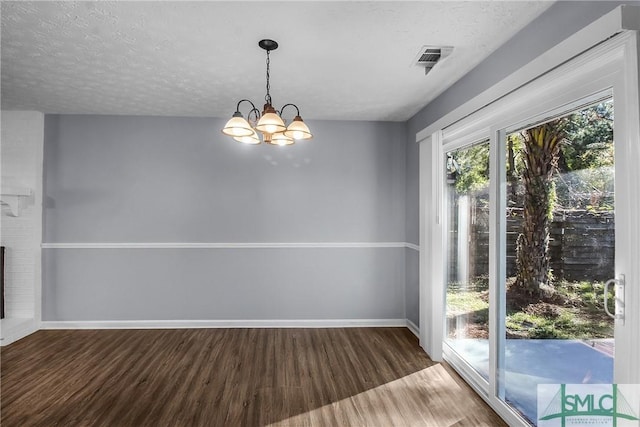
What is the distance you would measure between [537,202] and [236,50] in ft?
7.60

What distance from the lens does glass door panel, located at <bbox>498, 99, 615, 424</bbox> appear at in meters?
1.79

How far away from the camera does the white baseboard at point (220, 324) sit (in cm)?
435

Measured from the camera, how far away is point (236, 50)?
261cm

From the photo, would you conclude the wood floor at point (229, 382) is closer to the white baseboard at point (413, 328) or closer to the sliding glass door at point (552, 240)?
the white baseboard at point (413, 328)

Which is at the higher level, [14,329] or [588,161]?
[588,161]

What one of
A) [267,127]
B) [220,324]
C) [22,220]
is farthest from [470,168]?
[22,220]

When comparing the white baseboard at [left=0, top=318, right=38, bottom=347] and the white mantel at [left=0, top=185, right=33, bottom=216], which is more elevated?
the white mantel at [left=0, top=185, right=33, bottom=216]

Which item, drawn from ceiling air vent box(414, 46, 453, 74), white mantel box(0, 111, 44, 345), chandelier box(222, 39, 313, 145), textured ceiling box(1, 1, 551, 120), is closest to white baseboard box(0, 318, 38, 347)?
white mantel box(0, 111, 44, 345)

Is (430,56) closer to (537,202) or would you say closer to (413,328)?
(537,202)

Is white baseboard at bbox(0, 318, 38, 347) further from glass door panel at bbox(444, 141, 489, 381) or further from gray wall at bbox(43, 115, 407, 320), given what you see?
glass door panel at bbox(444, 141, 489, 381)

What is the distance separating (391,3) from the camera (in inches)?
79.4

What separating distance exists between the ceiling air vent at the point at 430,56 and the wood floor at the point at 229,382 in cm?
260

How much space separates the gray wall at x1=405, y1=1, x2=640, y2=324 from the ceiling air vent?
32 centimetres

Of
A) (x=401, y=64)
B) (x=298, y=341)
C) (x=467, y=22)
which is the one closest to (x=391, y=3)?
(x=467, y=22)
